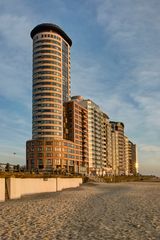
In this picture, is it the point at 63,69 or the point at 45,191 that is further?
the point at 63,69

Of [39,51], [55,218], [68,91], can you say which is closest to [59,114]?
[68,91]

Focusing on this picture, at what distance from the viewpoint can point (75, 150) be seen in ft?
569

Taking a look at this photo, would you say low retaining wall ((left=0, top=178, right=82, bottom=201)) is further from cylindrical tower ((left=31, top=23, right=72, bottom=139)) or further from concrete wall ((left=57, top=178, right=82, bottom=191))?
cylindrical tower ((left=31, top=23, right=72, bottom=139))

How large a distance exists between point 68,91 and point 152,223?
16686 cm

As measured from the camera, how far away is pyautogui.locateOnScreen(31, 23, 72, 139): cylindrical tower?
160m

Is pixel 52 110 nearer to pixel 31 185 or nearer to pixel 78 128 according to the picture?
pixel 78 128

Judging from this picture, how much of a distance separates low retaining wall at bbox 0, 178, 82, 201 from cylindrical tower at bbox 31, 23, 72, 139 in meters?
95.4

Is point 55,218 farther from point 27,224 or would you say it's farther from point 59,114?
point 59,114

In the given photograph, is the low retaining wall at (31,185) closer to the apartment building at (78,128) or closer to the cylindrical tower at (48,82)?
the cylindrical tower at (48,82)

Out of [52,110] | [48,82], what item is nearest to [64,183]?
[52,110]

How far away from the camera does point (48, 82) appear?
163 m

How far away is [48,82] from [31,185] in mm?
123401

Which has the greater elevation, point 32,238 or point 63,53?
point 63,53

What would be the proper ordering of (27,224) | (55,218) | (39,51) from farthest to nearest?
1. (39,51)
2. (55,218)
3. (27,224)
